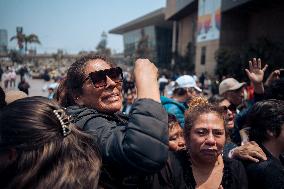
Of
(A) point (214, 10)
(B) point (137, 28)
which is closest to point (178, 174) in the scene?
(A) point (214, 10)

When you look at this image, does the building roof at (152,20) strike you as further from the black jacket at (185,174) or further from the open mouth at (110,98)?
the open mouth at (110,98)

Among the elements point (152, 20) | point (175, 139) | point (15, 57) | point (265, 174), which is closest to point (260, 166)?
point (265, 174)

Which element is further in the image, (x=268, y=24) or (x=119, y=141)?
(x=268, y=24)

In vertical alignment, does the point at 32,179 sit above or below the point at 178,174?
above

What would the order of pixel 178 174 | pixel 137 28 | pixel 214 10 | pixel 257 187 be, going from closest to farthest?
pixel 178 174 → pixel 257 187 → pixel 214 10 → pixel 137 28

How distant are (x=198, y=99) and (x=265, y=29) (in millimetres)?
24650

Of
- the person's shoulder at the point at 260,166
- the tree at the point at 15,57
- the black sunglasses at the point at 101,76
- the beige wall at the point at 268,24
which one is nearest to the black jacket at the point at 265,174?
the person's shoulder at the point at 260,166

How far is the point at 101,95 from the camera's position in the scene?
1710 mm

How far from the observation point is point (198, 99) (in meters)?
2.50

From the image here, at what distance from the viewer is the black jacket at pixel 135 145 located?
1.24 m

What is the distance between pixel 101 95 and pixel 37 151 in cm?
60

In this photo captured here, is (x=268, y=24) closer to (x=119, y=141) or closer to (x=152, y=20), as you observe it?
(x=119, y=141)

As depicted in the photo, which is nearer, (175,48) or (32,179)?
(32,179)

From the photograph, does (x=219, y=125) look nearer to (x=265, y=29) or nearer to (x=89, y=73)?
(x=89, y=73)
